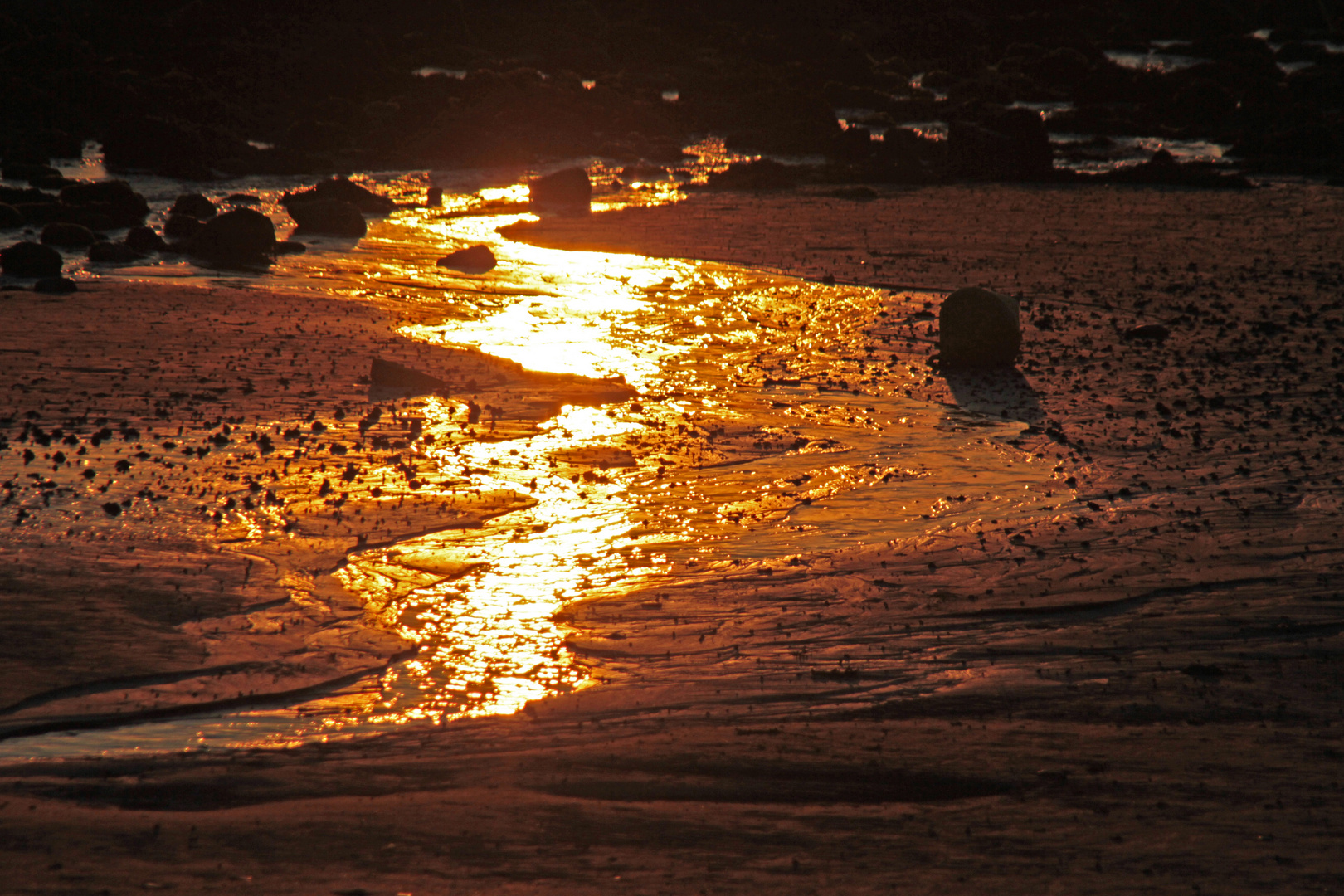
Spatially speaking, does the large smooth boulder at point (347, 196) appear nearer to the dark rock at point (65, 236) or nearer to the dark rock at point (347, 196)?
the dark rock at point (347, 196)

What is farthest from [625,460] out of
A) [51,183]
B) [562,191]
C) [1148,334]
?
[51,183]

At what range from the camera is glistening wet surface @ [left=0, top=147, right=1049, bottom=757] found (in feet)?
20.9

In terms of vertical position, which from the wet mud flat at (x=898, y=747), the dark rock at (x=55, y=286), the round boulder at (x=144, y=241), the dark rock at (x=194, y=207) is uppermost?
the dark rock at (x=194, y=207)

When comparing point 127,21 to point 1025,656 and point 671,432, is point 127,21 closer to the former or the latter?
point 671,432

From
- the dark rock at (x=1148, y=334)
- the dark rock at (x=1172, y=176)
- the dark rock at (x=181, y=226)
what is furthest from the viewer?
the dark rock at (x=1172, y=176)

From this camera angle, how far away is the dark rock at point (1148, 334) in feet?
44.4

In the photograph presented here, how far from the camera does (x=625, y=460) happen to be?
32.1 feet

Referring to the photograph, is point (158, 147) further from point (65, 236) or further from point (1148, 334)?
point (1148, 334)

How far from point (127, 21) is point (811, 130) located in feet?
84.5

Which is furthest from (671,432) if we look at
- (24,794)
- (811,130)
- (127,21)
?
Result: (127,21)

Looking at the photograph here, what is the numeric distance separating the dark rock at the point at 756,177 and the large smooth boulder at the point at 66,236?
545 inches

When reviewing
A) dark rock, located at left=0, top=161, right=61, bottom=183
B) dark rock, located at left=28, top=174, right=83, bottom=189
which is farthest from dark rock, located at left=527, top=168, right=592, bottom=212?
dark rock, located at left=0, top=161, right=61, bottom=183

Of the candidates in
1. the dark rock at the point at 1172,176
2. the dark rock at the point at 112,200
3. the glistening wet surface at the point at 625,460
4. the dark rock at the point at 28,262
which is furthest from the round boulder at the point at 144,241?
the dark rock at the point at 1172,176

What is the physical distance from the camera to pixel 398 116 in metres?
35.6
